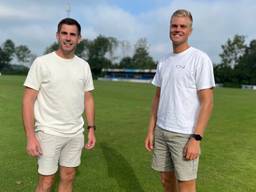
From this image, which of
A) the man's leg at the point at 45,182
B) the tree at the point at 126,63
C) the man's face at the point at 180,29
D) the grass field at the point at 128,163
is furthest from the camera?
the tree at the point at 126,63

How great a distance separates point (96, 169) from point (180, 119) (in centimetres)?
357

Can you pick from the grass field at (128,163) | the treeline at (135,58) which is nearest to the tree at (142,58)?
the treeline at (135,58)

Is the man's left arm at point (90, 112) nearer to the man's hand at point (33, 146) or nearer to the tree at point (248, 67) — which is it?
the man's hand at point (33, 146)

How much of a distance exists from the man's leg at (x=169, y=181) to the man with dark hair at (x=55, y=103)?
3.52 feet

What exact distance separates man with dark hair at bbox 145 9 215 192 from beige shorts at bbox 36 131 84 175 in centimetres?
97

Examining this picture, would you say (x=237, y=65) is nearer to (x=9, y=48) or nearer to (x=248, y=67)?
(x=248, y=67)

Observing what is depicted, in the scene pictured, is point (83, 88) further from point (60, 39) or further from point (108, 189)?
point (108, 189)

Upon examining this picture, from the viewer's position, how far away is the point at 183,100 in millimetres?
4211

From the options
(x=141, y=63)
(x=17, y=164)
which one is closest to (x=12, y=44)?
(x=141, y=63)

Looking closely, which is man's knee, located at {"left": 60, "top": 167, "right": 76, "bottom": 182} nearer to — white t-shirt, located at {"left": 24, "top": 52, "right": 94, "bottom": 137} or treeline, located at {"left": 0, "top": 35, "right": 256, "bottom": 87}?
white t-shirt, located at {"left": 24, "top": 52, "right": 94, "bottom": 137}

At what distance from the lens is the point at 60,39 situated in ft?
14.5

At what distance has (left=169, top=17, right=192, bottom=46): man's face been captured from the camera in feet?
13.8

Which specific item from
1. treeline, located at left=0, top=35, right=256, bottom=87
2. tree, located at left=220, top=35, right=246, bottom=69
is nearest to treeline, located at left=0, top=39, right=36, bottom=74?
treeline, located at left=0, top=35, right=256, bottom=87

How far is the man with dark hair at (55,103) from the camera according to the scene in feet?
14.1
